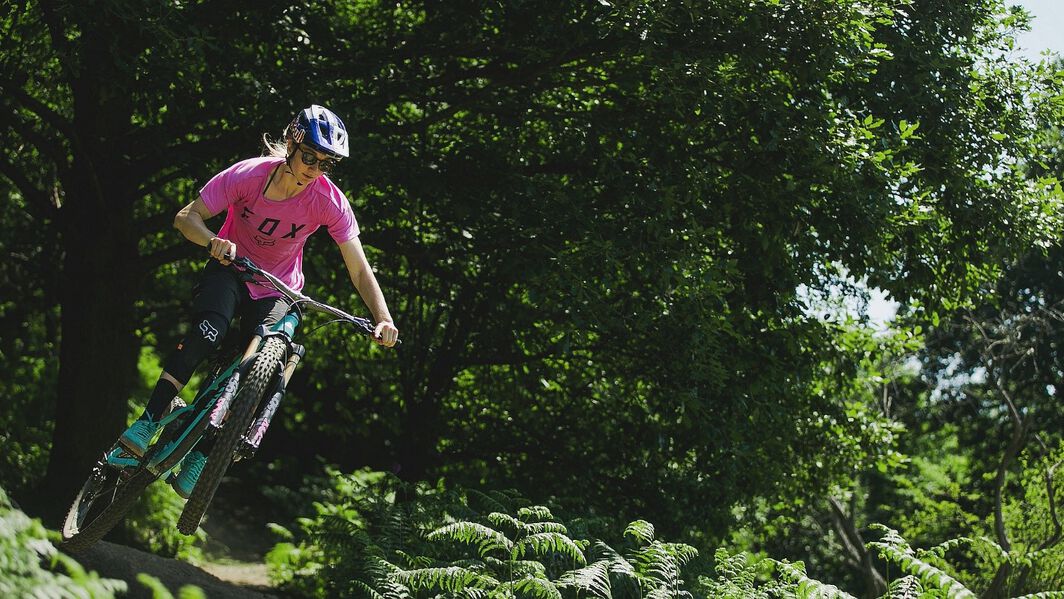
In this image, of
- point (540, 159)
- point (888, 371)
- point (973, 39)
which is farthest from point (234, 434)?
point (888, 371)

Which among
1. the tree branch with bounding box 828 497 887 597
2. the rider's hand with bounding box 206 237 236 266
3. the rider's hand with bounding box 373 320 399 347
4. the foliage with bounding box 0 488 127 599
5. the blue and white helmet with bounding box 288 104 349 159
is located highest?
the tree branch with bounding box 828 497 887 597

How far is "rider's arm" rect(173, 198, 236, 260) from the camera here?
512 centimetres

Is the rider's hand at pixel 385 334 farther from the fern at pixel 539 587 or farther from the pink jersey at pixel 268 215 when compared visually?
the fern at pixel 539 587

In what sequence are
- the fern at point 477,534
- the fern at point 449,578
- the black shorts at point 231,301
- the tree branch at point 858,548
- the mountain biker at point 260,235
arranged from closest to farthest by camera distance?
the mountain biker at point 260,235 → the black shorts at point 231,301 → the fern at point 449,578 → the fern at point 477,534 → the tree branch at point 858,548

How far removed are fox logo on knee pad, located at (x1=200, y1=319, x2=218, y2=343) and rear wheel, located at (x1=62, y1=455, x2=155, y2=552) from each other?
762 millimetres

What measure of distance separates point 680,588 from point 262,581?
765 cm

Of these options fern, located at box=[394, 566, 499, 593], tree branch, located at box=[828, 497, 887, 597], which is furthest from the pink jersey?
tree branch, located at box=[828, 497, 887, 597]

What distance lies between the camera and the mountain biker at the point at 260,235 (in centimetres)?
543

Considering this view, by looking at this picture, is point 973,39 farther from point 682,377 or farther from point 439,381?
point 439,381

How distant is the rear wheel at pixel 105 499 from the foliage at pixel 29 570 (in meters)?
1.42

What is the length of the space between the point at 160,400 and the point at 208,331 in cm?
46

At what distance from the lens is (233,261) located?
5.26 metres

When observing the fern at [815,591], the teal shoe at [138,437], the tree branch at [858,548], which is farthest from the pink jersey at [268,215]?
the tree branch at [858,548]

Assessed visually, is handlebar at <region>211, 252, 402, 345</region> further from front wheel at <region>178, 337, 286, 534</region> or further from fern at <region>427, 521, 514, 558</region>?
fern at <region>427, 521, 514, 558</region>
